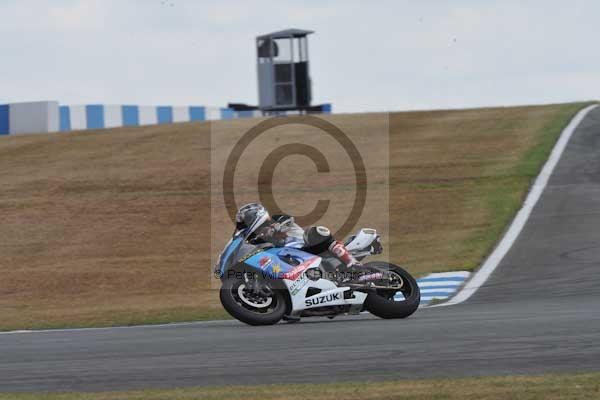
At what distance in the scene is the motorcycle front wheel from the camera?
1159 cm

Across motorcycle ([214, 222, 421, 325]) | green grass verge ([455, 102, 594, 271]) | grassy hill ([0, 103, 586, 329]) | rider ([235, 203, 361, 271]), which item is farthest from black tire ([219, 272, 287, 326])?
green grass verge ([455, 102, 594, 271])

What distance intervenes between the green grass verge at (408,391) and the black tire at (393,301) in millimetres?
4225

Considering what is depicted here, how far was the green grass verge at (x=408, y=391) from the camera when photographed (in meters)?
7.02

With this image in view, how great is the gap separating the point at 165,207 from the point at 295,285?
14.3 metres

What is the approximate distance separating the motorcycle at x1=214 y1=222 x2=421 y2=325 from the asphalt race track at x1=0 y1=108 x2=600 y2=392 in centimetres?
20

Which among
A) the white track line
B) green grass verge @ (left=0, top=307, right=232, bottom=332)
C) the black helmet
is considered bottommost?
green grass verge @ (left=0, top=307, right=232, bottom=332)

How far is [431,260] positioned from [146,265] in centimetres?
519

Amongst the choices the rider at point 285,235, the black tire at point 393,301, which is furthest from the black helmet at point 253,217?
the black tire at point 393,301

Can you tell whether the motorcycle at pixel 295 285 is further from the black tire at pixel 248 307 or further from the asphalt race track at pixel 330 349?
the asphalt race track at pixel 330 349

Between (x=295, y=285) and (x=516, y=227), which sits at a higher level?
(x=295, y=285)

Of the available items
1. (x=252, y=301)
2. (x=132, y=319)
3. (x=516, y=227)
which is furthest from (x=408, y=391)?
(x=516, y=227)

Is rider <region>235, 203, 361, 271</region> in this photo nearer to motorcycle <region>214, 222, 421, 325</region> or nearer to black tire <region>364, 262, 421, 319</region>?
motorcycle <region>214, 222, 421, 325</region>

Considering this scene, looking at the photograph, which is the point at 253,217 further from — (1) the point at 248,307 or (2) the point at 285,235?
(1) the point at 248,307

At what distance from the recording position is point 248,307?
1173 cm
